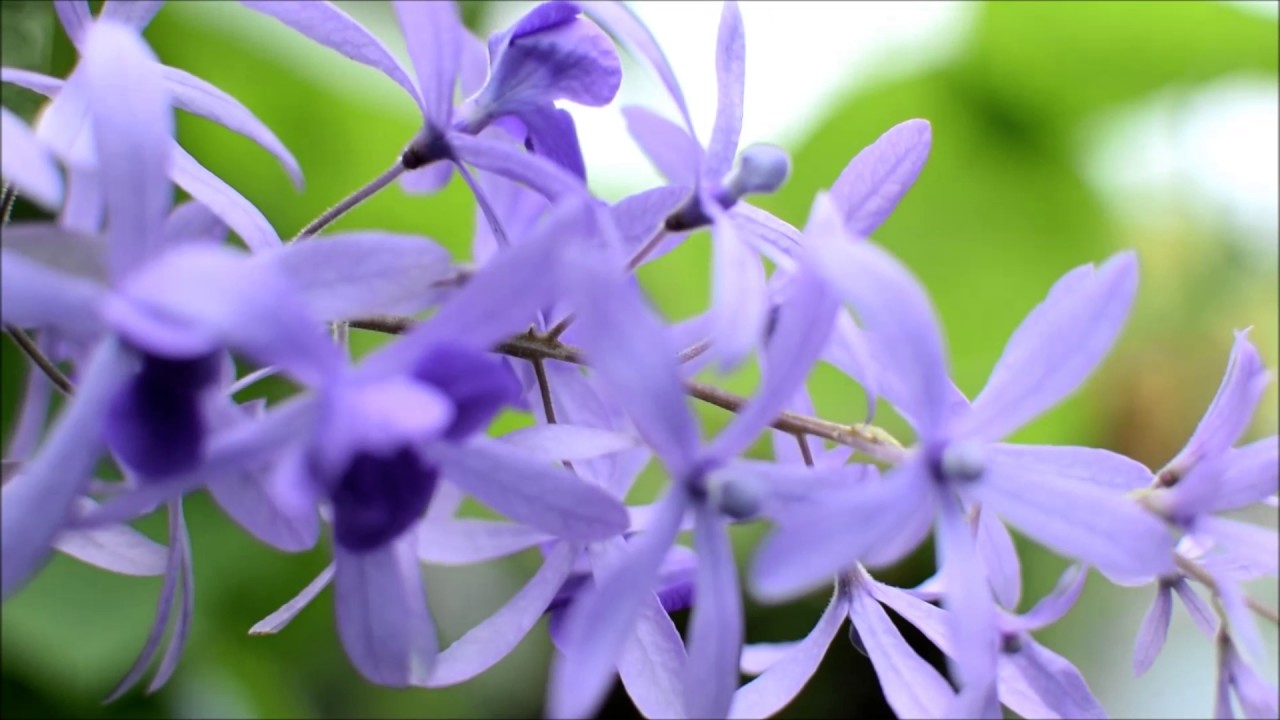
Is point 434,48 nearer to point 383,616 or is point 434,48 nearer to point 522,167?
point 522,167

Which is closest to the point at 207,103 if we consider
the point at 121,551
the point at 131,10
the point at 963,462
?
the point at 131,10

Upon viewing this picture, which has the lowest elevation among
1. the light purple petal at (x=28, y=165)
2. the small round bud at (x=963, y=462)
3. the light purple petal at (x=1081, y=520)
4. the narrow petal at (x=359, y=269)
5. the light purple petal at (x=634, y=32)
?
the light purple petal at (x=1081, y=520)

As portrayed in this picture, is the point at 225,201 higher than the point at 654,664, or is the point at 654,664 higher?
the point at 225,201

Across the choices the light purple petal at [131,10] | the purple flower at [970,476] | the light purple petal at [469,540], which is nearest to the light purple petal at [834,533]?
the purple flower at [970,476]

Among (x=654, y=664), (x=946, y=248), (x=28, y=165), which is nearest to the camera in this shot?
(x=28, y=165)

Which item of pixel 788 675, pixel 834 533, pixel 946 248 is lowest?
pixel 946 248

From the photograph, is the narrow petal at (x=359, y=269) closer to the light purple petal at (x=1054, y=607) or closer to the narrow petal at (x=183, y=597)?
the narrow petal at (x=183, y=597)

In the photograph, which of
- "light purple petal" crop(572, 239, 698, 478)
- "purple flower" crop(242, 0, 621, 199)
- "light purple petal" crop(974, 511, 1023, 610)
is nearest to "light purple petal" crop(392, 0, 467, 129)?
"purple flower" crop(242, 0, 621, 199)
